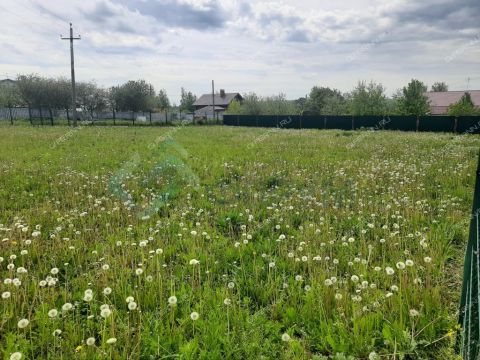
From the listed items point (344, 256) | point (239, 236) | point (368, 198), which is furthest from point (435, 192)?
point (239, 236)

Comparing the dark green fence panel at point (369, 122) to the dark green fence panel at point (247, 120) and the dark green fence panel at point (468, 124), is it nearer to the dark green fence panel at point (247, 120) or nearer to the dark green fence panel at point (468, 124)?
the dark green fence panel at point (468, 124)

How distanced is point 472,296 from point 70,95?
58.6 m

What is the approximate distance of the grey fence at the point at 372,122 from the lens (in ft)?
103

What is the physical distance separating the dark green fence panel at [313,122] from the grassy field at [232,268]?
3483 centimetres

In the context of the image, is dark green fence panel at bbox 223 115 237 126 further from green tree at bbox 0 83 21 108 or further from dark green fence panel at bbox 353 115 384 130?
green tree at bbox 0 83 21 108

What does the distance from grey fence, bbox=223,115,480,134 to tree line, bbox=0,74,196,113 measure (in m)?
16.7

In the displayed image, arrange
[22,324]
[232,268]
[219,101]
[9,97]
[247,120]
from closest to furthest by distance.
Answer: [22,324], [232,268], [247,120], [9,97], [219,101]

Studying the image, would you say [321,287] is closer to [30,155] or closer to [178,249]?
[178,249]

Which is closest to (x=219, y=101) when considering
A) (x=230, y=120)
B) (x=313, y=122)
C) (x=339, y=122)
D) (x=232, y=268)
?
(x=230, y=120)

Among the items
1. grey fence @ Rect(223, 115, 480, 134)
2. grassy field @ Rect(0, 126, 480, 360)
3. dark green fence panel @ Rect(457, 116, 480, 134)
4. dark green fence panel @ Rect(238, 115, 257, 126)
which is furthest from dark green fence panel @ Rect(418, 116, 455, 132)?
grassy field @ Rect(0, 126, 480, 360)

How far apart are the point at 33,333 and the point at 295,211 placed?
4.33m

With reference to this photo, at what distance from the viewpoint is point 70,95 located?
52.3 meters

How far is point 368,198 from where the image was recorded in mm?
7012

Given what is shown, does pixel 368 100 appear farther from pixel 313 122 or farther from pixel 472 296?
pixel 472 296
